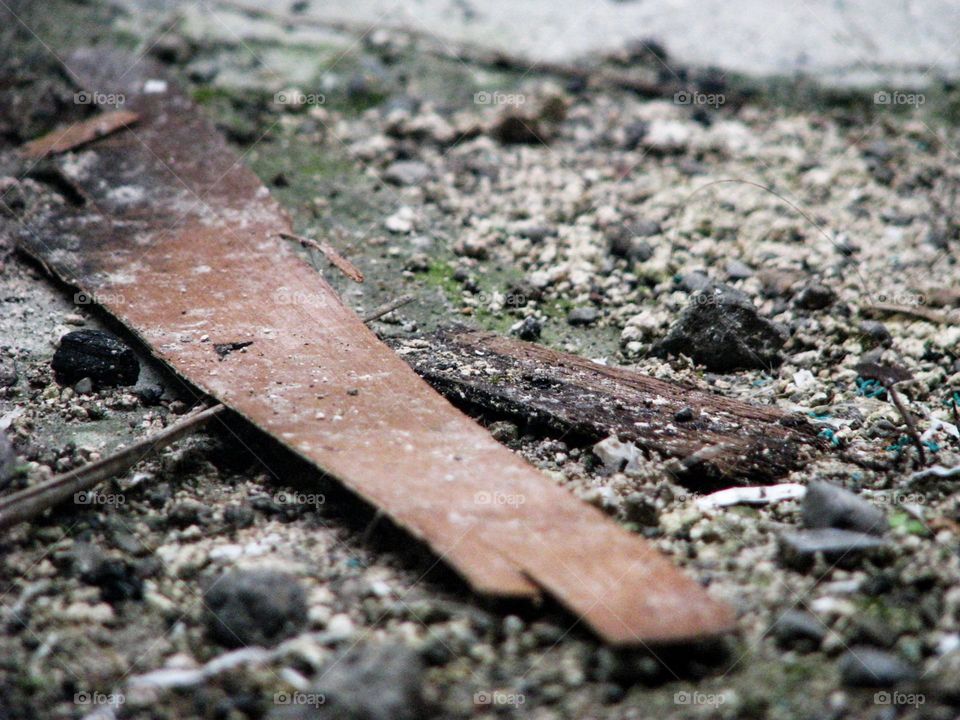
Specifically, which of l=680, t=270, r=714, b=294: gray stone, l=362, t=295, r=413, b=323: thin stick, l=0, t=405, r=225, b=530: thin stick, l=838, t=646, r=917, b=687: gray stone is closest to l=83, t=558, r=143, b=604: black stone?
l=0, t=405, r=225, b=530: thin stick

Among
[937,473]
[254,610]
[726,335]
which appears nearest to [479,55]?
[726,335]

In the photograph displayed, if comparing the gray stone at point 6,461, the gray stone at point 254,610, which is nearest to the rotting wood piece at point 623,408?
the gray stone at point 254,610

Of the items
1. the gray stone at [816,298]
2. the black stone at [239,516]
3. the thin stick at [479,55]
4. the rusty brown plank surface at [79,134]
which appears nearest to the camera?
the black stone at [239,516]

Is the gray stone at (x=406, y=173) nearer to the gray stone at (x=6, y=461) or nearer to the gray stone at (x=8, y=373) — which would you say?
the gray stone at (x=8, y=373)

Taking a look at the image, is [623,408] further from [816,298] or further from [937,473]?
[816,298]

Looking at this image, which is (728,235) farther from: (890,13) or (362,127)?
(890,13)

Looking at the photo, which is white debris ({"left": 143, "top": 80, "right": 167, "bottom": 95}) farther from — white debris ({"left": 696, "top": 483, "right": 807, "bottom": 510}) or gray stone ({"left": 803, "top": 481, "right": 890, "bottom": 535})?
gray stone ({"left": 803, "top": 481, "right": 890, "bottom": 535})
